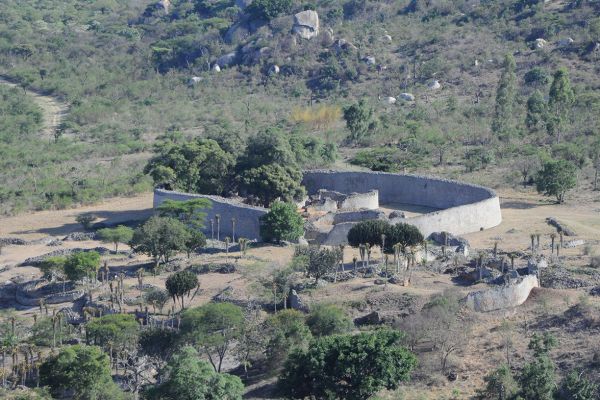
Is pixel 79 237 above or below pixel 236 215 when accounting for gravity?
below

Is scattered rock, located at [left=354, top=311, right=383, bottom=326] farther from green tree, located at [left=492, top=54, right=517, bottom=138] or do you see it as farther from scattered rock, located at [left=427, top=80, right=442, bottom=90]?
scattered rock, located at [left=427, top=80, right=442, bottom=90]

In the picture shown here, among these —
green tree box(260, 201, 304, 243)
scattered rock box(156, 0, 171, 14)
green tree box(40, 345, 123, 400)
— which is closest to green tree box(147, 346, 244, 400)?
green tree box(40, 345, 123, 400)

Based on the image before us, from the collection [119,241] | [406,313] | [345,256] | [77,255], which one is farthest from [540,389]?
[119,241]

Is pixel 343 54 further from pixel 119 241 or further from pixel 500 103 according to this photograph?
pixel 119 241

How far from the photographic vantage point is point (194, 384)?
37.0m

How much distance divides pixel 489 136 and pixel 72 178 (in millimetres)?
28164

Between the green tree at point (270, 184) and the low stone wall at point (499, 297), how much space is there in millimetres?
20389

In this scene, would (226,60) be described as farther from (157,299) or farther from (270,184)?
(157,299)

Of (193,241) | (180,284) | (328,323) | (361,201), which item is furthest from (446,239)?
(180,284)

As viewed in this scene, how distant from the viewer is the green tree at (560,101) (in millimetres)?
81625

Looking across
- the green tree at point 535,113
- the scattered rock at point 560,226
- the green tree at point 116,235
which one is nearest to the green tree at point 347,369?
the green tree at point 116,235

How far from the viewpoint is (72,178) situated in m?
78.5

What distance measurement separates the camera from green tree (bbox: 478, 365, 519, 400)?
1486 inches

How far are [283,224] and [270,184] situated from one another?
7.75 meters
